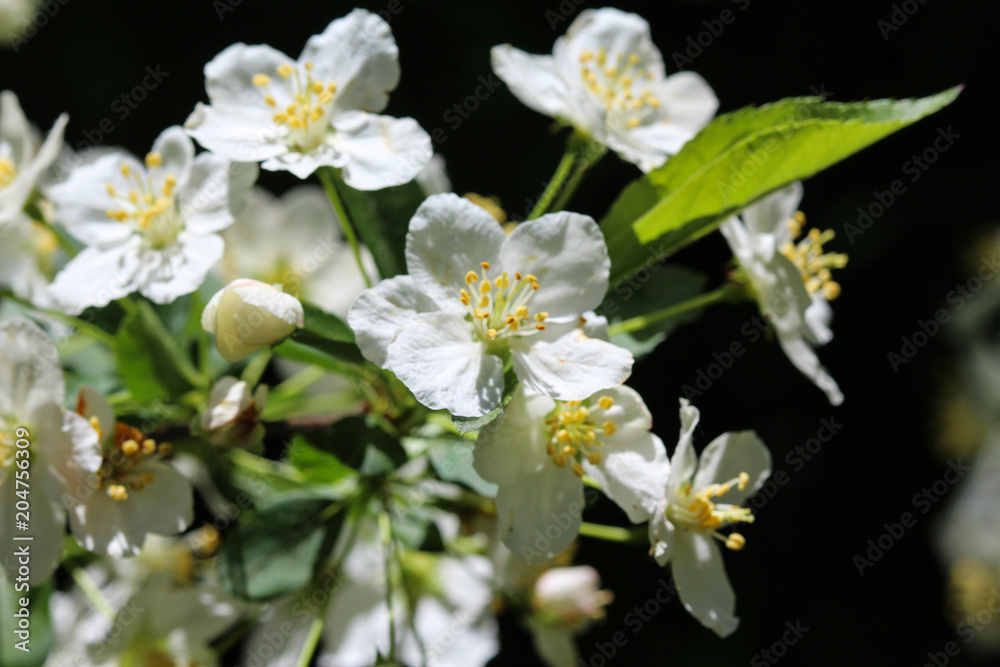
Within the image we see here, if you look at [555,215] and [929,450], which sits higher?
[555,215]

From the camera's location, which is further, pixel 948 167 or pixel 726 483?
pixel 948 167

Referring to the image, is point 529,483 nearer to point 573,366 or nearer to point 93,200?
point 573,366

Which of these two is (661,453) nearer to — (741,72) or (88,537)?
(88,537)

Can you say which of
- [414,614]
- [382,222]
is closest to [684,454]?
[382,222]

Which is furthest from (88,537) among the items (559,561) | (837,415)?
(837,415)

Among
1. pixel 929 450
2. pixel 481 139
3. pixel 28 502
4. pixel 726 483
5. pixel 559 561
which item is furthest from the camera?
pixel 929 450

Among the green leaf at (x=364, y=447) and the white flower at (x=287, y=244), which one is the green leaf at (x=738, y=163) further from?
the white flower at (x=287, y=244)
